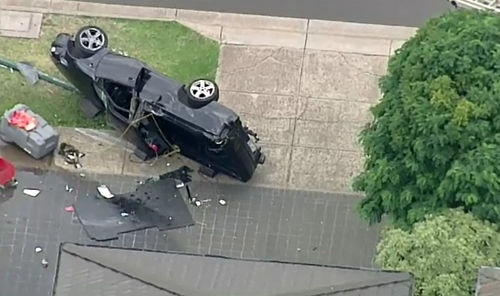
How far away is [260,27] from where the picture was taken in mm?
19750

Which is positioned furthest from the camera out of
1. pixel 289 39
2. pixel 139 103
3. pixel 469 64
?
pixel 289 39

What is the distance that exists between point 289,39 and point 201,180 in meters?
2.84

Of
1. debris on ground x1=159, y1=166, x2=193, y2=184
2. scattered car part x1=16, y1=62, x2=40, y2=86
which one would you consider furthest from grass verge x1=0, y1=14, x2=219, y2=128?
debris on ground x1=159, y1=166, x2=193, y2=184

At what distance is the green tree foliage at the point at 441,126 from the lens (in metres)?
14.7

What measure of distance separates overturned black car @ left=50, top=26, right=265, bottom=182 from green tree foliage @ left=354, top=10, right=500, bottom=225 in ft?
9.05

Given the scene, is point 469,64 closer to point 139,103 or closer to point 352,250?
point 352,250

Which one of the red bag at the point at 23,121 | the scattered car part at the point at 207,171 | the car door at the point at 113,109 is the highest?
the car door at the point at 113,109

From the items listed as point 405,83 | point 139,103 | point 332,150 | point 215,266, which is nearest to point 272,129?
point 332,150

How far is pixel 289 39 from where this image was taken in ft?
64.3

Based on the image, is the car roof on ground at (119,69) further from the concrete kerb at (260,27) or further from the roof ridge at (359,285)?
the roof ridge at (359,285)

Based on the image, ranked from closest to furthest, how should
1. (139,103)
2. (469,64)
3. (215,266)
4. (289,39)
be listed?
1. (215,266)
2. (469,64)
3. (139,103)
4. (289,39)

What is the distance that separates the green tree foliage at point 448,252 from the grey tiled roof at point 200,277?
1591 millimetres

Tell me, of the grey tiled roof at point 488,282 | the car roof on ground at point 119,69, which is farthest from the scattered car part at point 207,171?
the grey tiled roof at point 488,282

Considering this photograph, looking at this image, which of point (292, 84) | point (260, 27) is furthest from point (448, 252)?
point (260, 27)
